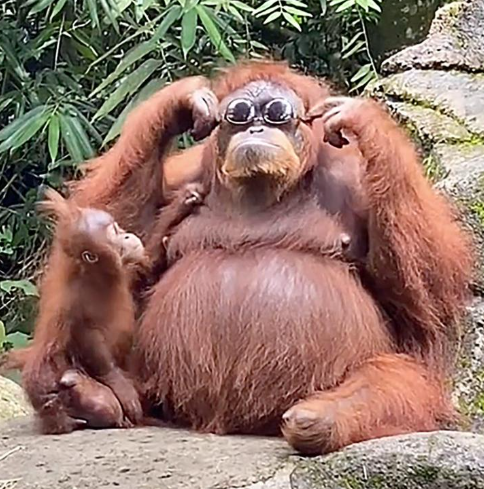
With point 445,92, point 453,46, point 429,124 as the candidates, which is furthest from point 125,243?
point 453,46

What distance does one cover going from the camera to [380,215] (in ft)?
8.12

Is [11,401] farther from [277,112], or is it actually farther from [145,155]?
[277,112]

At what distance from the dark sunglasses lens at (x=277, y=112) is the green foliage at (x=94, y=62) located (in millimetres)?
1149

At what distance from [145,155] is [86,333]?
1.34 ft

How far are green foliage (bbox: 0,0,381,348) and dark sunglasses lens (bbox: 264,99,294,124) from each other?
1.15m

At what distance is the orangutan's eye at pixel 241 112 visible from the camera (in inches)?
103

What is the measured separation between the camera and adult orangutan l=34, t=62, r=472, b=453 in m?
2.48

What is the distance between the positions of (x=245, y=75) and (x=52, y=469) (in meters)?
0.96

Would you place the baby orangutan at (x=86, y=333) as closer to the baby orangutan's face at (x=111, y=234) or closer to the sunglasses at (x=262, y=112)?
the baby orangutan's face at (x=111, y=234)

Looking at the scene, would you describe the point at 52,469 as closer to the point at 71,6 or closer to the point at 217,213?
the point at 217,213

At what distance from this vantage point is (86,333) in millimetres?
2596

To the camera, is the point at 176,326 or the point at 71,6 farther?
the point at 71,6

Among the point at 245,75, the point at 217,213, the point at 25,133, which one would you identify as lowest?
the point at 25,133

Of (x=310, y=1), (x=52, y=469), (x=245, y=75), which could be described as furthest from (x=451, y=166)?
(x=310, y=1)
